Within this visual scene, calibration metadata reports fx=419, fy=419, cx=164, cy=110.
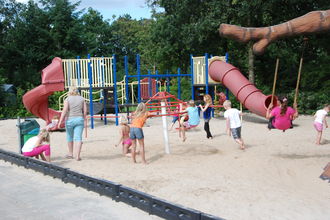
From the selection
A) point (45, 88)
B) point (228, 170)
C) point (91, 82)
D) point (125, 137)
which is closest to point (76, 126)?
point (125, 137)

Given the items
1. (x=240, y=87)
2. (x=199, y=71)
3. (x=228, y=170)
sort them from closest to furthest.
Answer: (x=228, y=170)
(x=240, y=87)
(x=199, y=71)

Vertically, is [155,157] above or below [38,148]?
below

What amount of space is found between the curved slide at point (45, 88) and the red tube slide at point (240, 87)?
266 inches

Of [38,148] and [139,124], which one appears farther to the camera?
[38,148]

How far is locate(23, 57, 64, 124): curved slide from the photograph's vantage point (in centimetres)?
1594

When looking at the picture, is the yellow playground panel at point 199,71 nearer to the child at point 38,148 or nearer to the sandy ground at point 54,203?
the child at point 38,148

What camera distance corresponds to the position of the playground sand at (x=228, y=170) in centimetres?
575

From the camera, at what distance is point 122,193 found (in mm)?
6148

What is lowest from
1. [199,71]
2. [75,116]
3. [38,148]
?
[38,148]

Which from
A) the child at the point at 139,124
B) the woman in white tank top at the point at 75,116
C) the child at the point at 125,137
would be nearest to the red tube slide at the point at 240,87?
the child at the point at 125,137

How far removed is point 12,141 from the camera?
538 inches

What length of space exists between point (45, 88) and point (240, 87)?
7659mm

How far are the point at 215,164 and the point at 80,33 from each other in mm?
31317

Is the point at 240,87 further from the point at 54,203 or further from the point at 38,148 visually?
the point at 54,203
